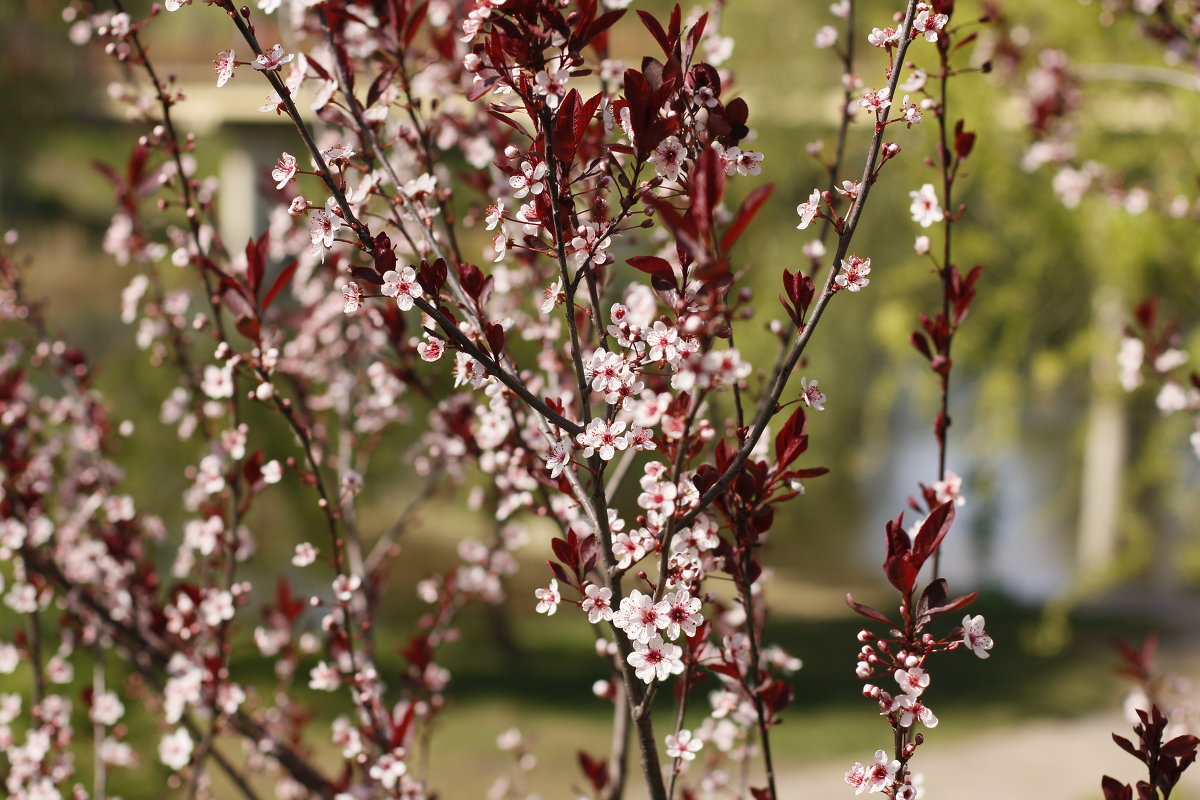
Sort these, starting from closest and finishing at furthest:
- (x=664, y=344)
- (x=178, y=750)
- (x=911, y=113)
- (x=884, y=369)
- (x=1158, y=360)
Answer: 1. (x=664, y=344)
2. (x=911, y=113)
3. (x=178, y=750)
4. (x=1158, y=360)
5. (x=884, y=369)

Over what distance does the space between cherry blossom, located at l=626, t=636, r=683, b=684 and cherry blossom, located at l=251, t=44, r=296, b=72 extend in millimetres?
667

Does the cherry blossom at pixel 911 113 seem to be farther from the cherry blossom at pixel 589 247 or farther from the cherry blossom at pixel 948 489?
the cherry blossom at pixel 948 489

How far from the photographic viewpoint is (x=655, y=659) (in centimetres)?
107

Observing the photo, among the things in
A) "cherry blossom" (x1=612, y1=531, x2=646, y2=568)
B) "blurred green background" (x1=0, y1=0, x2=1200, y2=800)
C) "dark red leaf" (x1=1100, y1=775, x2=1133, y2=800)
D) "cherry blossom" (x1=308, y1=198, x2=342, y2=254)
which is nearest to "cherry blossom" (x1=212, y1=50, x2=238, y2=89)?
"cherry blossom" (x1=308, y1=198, x2=342, y2=254)

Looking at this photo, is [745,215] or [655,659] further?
[655,659]

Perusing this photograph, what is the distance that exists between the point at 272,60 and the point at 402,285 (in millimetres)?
257

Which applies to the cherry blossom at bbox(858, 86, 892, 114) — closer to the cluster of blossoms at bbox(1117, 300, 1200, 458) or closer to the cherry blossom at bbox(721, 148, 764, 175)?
the cherry blossom at bbox(721, 148, 764, 175)

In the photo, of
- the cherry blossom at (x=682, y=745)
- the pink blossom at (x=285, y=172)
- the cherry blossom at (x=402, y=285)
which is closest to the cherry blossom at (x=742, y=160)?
the cherry blossom at (x=402, y=285)

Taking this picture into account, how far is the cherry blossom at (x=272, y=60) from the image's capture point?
0.99 meters

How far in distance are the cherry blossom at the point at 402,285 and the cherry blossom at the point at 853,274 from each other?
418 millimetres

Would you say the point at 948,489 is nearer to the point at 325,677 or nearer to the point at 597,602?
the point at 597,602

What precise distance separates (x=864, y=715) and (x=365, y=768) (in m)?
6.18

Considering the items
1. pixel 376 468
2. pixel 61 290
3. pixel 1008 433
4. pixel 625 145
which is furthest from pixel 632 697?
pixel 61 290

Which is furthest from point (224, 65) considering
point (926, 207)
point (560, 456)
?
point (926, 207)
